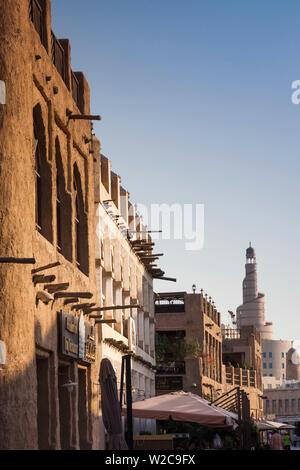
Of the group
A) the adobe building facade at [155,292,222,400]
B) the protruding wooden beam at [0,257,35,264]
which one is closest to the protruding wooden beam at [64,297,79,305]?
the protruding wooden beam at [0,257,35,264]

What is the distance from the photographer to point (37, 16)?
20469 mm

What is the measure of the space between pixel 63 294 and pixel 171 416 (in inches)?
190

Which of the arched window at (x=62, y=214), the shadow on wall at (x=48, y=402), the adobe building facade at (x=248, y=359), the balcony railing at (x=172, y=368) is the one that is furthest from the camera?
the adobe building facade at (x=248, y=359)

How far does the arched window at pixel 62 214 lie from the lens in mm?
22250

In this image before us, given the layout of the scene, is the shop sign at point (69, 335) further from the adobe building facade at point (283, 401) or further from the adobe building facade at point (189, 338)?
the adobe building facade at point (283, 401)

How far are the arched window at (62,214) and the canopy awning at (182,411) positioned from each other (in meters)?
4.36

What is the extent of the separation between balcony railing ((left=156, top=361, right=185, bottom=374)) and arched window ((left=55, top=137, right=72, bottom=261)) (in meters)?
39.4

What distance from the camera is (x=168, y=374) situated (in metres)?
A: 61.0

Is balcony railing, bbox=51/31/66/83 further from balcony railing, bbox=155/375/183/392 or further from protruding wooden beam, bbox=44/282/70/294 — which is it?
balcony railing, bbox=155/375/183/392

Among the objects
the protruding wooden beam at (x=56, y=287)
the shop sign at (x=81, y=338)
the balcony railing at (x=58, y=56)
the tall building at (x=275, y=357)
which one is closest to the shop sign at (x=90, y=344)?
the shop sign at (x=81, y=338)

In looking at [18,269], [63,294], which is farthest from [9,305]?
[63,294]

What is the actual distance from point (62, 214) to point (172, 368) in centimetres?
4058
